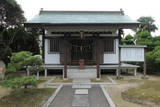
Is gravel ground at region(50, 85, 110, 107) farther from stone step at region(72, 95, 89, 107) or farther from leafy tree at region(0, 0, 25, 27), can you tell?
leafy tree at region(0, 0, 25, 27)

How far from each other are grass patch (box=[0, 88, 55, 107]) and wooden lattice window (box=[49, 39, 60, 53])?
565 cm

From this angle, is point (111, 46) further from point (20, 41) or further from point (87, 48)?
point (20, 41)

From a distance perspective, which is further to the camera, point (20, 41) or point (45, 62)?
point (20, 41)

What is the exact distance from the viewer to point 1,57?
12.4 meters

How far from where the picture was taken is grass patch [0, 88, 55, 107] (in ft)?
17.2

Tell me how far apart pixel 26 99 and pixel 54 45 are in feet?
22.0

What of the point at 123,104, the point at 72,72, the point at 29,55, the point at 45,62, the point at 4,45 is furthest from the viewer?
the point at 4,45

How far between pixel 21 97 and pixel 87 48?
7.15 metres

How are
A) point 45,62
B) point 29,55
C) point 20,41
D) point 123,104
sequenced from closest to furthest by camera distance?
point 123,104
point 29,55
point 45,62
point 20,41

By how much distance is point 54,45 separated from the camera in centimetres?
1211

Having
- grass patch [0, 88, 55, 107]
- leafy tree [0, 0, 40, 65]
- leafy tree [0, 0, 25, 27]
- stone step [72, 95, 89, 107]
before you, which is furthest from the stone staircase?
leafy tree [0, 0, 25, 27]

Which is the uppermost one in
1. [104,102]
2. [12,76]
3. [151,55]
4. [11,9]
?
[11,9]

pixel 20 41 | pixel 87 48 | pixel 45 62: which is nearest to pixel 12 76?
pixel 45 62

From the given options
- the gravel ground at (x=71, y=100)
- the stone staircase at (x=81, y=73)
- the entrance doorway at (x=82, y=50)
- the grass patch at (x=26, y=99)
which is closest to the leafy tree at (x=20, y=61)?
the grass patch at (x=26, y=99)
